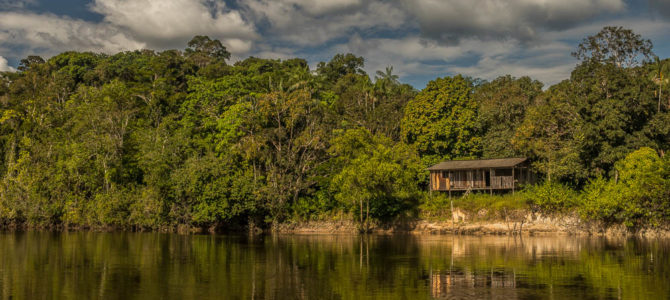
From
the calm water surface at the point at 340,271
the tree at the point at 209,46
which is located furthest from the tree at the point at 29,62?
the calm water surface at the point at 340,271

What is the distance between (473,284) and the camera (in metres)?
23.0

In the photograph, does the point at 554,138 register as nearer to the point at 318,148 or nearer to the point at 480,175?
the point at 480,175

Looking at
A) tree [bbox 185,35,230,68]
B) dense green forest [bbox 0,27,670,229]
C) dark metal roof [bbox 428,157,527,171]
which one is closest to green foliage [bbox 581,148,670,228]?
dense green forest [bbox 0,27,670,229]

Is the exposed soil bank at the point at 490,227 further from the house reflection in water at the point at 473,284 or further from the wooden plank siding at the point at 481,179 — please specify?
the house reflection in water at the point at 473,284

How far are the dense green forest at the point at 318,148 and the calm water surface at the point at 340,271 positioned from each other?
9801 mm

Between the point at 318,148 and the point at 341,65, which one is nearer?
the point at 318,148

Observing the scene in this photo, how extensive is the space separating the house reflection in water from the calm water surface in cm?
4

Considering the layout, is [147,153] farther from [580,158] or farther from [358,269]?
[580,158]

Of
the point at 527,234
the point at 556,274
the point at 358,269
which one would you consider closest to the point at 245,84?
the point at 527,234

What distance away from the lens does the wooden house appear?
182 ft

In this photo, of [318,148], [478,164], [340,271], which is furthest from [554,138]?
[340,271]

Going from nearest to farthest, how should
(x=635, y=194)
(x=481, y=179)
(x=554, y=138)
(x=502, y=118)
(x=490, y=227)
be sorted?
(x=635, y=194) < (x=490, y=227) < (x=554, y=138) < (x=481, y=179) < (x=502, y=118)

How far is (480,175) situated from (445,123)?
8.39 m

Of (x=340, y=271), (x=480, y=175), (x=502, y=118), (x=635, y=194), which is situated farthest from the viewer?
(x=502, y=118)
